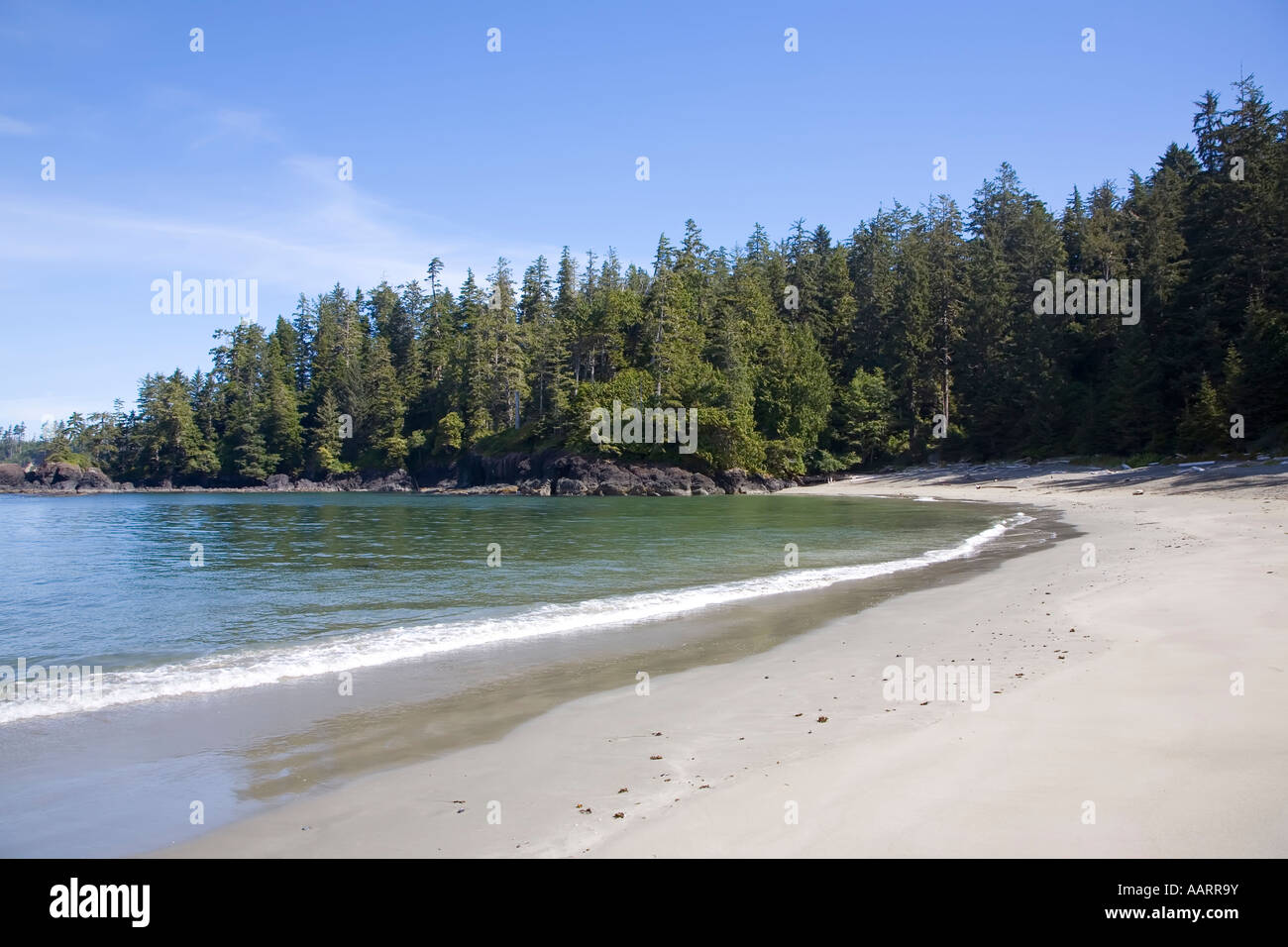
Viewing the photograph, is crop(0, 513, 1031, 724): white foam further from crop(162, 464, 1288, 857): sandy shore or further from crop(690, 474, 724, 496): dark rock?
crop(690, 474, 724, 496): dark rock

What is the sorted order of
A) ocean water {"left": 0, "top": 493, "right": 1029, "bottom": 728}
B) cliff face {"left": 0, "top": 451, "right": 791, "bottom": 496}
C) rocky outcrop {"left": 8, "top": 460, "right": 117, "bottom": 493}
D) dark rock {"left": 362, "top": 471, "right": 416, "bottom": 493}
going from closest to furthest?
ocean water {"left": 0, "top": 493, "right": 1029, "bottom": 728}
cliff face {"left": 0, "top": 451, "right": 791, "bottom": 496}
dark rock {"left": 362, "top": 471, "right": 416, "bottom": 493}
rocky outcrop {"left": 8, "top": 460, "right": 117, "bottom": 493}

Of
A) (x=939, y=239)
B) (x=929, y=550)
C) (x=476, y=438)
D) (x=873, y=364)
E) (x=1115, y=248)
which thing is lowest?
(x=929, y=550)

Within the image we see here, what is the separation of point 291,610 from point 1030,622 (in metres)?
13.6

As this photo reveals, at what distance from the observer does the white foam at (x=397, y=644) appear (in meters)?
9.75

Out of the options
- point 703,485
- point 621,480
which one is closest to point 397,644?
point 703,485

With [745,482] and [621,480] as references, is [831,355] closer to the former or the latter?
[745,482]

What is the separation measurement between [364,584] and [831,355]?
258ft

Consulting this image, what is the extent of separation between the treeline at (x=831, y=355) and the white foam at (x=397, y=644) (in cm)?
3537

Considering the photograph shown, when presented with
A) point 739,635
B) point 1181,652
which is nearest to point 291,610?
point 739,635

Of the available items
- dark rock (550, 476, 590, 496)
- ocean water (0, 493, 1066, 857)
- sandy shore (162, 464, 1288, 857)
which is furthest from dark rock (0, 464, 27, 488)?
sandy shore (162, 464, 1288, 857)

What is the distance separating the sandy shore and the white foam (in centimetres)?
387

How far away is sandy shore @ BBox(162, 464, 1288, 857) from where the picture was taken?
5039mm
